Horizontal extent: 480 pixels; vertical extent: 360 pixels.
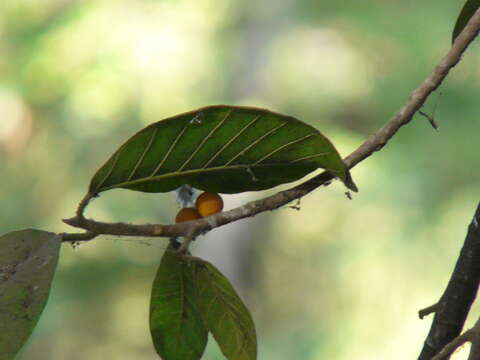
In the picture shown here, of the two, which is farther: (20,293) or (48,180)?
(48,180)

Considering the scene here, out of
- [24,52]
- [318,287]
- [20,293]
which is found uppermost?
[24,52]

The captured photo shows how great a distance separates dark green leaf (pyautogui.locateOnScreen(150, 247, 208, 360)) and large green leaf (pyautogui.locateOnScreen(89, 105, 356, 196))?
8 centimetres

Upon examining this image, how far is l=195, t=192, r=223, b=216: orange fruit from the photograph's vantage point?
1.57ft

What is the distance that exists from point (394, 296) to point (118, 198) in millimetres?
1388

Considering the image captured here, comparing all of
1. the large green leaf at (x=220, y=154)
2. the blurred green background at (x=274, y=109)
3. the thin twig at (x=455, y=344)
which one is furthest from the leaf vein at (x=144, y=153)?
the blurred green background at (x=274, y=109)

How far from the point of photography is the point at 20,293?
43 centimetres

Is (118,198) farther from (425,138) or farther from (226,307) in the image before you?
(226,307)

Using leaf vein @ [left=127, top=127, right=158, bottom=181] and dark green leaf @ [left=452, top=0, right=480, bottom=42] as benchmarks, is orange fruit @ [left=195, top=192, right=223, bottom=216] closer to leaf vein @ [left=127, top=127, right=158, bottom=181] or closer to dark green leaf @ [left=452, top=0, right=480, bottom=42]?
leaf vein @ [left=127, top=127, right=158, bottom=181]

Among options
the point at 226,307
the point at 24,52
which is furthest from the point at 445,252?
the point at 226,307

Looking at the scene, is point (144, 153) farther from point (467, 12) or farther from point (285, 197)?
point (467, 12)

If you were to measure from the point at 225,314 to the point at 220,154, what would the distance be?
0.11m

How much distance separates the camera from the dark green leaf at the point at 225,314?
50cm

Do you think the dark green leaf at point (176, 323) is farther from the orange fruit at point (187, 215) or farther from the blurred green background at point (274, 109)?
the blurred green background at point (274, 109)

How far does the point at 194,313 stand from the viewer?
1.74ft
